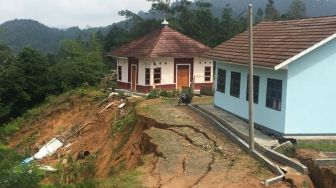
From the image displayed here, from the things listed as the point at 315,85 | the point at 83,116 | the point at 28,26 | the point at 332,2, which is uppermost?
the point at 332,2

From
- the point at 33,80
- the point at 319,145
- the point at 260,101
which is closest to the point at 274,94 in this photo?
the point at 260,101

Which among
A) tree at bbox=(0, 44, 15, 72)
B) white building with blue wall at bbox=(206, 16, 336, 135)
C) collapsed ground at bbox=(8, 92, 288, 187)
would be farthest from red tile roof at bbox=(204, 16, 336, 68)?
tree at bbox=(0, 44, 15, 72)

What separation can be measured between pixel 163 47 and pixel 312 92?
51.0ft

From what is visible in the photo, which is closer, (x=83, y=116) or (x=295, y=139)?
(x=295, y=139)

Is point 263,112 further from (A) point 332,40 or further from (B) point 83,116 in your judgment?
(B) point 83,116

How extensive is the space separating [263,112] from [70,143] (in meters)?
11.7

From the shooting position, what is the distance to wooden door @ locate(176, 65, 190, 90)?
32.4 m

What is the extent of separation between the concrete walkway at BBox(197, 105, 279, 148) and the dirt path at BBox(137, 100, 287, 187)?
1.83 feet

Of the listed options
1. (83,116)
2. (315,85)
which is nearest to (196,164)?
(315,85)

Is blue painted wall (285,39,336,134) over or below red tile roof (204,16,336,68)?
below

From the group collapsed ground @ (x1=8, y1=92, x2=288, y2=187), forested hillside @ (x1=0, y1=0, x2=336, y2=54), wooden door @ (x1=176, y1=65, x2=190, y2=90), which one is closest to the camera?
collapsed ground @ (x1=8, y1=92, x2=288, y2=187)

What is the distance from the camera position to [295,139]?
17.0 meters

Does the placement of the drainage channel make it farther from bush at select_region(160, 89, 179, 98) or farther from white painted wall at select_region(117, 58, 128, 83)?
white painted wall at select_region(117, 58, 128, 83)

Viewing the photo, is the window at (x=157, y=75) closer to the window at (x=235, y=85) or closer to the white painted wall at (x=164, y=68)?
the white painted wall at (x=164, y=68)
